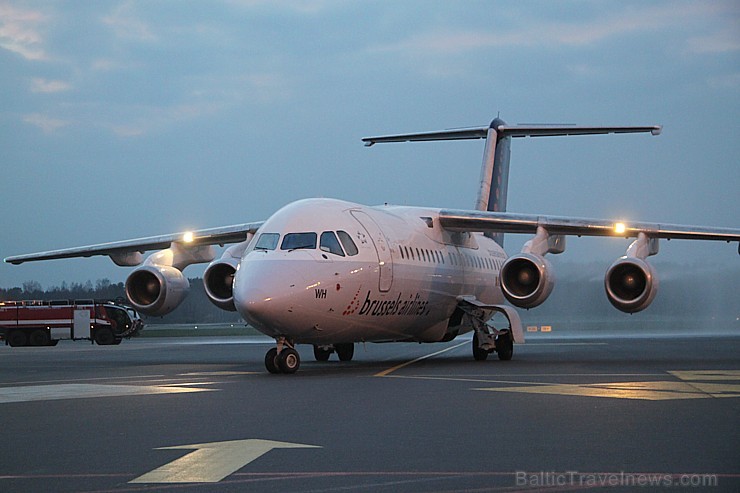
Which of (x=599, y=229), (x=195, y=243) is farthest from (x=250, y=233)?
(x=599, y=229)

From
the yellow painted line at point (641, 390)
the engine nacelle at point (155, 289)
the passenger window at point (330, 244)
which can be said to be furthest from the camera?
the engine nacelle at point (155, 289)

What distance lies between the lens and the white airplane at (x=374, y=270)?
55.2ft

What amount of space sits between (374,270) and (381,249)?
0.64m

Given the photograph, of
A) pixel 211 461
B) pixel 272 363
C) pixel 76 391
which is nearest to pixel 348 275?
A: pixel 272 363

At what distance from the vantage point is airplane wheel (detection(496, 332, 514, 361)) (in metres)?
22.4

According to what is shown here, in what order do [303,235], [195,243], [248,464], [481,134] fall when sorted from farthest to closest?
[481,134] → [195,243] → [303,235] → [248,464]

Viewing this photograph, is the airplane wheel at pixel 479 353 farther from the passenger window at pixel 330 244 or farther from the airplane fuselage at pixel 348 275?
the passenger window at pixel 330 244

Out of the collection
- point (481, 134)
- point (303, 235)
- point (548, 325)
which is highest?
point (481, 134)

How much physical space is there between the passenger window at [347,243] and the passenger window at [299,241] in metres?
0.60

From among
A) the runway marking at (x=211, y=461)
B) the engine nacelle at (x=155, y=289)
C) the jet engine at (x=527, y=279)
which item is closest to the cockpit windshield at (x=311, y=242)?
the jet engine at (x=527, y=279)

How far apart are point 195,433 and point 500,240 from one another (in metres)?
21.4

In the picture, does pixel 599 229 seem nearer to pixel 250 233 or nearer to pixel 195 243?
pixel 250 233

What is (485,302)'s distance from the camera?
24.9 meters

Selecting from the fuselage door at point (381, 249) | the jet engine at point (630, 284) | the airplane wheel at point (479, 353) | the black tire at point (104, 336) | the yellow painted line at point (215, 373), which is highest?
the fuselage door at point (381, 249)
